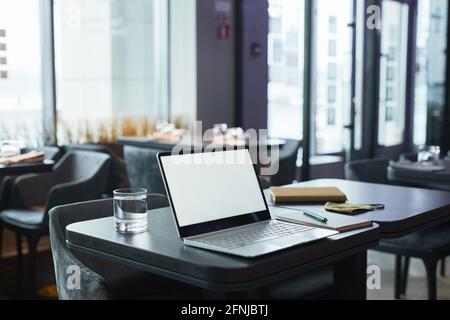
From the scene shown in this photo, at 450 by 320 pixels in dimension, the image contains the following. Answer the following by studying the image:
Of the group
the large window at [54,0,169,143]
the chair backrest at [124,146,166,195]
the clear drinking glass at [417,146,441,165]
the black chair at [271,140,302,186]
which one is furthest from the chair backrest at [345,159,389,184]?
the large window at [54,0,169,143]

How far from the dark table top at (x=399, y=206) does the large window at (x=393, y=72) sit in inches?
249

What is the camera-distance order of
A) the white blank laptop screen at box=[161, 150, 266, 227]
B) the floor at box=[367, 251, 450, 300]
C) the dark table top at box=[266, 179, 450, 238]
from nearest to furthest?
1. the white blank laptop screen at box=[161, 150, 266, 227]
2. the dark table top at box=[266, 179, 450, 238]
3. the floor at box=[367, 251, 450, 300]

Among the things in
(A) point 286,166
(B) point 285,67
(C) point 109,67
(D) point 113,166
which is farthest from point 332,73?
(D) point 113,166

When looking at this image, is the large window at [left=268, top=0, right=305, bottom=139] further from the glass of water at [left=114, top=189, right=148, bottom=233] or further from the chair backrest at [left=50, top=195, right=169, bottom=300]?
the glass of water at [left=114, top=189, right=148, bottom=233]

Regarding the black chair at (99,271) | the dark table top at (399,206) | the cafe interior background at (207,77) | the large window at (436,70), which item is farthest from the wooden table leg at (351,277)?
the large window at (436,70)

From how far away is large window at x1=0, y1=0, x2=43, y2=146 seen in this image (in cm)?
457

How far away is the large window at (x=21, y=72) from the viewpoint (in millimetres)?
4566

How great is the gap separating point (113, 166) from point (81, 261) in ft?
8.77

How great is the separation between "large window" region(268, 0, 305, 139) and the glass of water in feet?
16.5

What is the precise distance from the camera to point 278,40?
6.87 m
